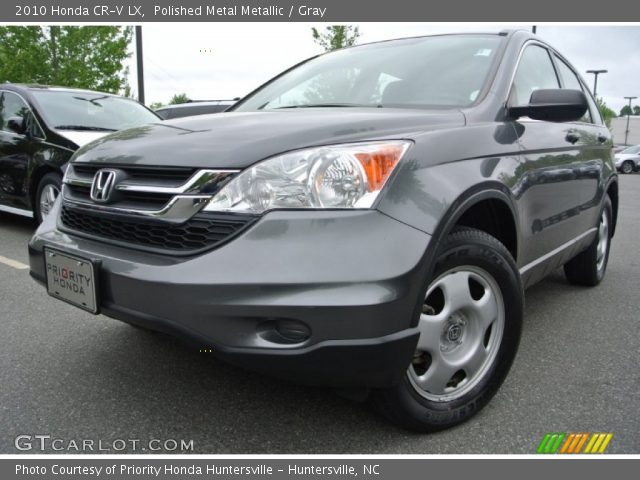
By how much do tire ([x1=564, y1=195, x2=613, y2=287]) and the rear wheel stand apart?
2910 cm

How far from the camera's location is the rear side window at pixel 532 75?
8.99 feet

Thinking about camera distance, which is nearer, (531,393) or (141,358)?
(531,393)

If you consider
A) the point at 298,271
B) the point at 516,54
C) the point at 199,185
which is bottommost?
the point at 298,271

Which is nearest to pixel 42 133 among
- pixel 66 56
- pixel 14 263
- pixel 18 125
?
pixel 18 125

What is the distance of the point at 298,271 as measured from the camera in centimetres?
167

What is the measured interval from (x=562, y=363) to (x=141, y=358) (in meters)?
2.03

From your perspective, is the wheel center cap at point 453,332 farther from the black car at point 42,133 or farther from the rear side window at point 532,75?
Result: the black car at point 42,133

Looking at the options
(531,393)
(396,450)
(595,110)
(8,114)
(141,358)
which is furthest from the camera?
(8,114)

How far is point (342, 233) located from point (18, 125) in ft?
17.1

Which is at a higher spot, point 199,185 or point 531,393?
point 199,185

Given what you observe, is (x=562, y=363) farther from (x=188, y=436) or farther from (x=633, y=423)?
(x=188, y=436)

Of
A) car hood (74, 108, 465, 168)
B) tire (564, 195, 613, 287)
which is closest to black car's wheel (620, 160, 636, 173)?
tire (564, 195, 613, 287)

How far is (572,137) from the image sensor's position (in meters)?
3.20

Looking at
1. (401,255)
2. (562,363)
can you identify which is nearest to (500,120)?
(401,255)
